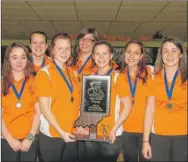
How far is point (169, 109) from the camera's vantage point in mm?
2301

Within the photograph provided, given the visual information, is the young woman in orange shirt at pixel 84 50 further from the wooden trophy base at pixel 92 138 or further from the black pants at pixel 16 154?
the black pants at pixel 16 154

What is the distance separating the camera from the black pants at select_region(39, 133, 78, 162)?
2268mm

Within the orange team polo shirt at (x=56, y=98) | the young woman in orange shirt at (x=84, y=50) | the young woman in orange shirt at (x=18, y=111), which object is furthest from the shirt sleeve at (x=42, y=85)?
the young woman in orange shirt at (x=84, y=50)

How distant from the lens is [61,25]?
789 centimetres

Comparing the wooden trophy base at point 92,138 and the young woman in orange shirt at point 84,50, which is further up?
the young woman in orange shirt at point 84,50

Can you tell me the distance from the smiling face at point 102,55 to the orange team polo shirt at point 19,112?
0.61 meters

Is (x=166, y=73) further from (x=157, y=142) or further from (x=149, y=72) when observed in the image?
(x=157, y=142)

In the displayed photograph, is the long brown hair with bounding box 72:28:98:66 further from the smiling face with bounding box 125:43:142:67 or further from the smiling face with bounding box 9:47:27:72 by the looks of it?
the smiling face with bounding box 9:47:27:72

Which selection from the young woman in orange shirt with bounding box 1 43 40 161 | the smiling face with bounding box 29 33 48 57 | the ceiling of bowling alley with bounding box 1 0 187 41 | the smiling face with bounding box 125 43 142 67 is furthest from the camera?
the ceiling of bowling alley with bounding box 1 0 187 41

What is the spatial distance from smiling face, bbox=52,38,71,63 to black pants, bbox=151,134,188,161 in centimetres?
105

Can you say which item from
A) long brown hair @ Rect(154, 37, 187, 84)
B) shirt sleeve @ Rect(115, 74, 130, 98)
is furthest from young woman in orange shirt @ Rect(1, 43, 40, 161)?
long brown hair @ Rect(154, 37, 187, 84)

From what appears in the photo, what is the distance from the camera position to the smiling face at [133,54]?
2.44 m

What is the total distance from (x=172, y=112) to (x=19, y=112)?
4.24ft

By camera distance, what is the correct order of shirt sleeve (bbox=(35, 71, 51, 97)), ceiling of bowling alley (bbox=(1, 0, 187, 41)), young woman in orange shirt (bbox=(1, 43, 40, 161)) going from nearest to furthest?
shirt sleeve (bbox=(35, 71, 51, 97)) < young woman in orange shirt (bbox=(1, 43, 40, 161)) < ceiling of bowling alley (bbox=(1, 0, 187, 41))
